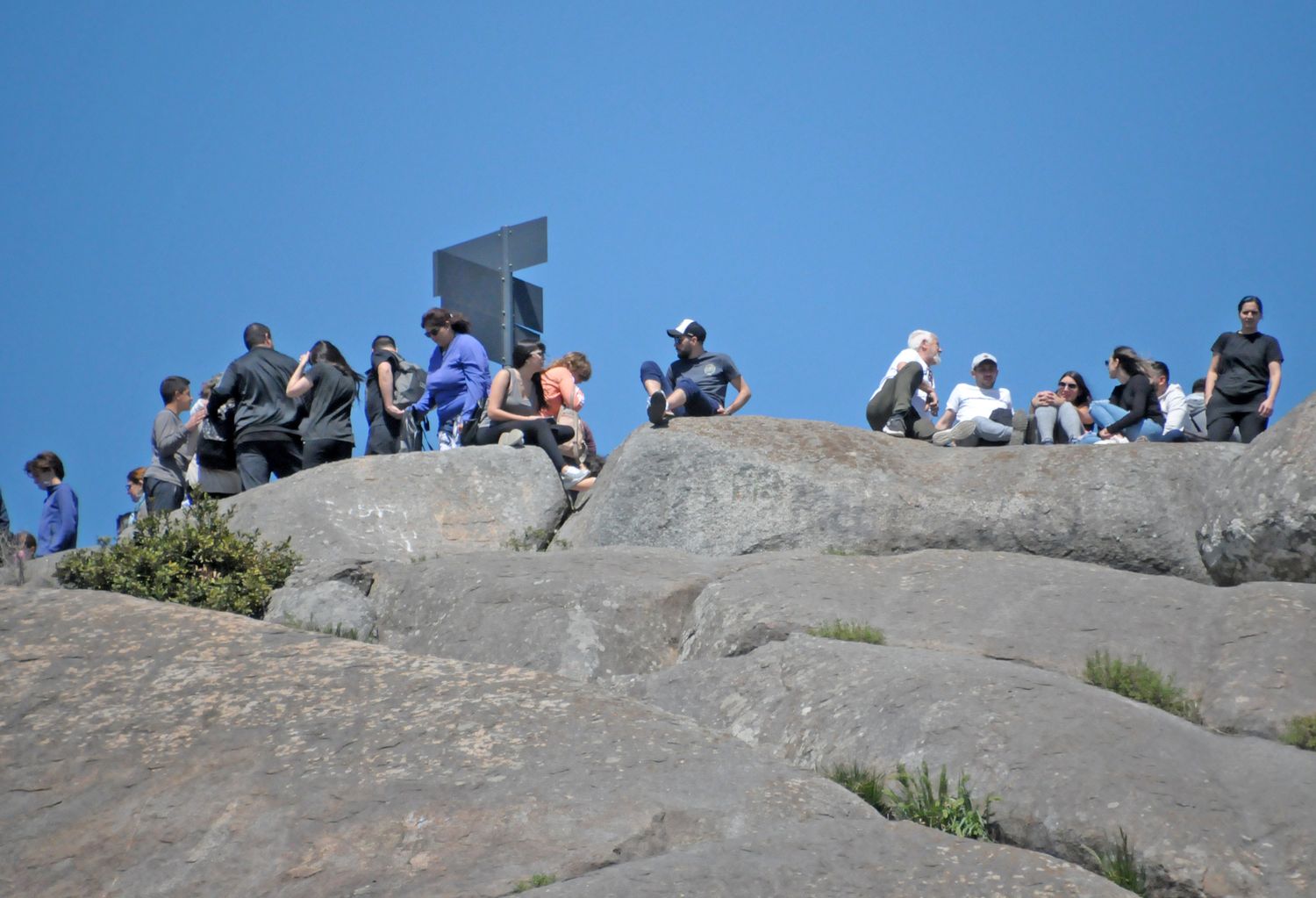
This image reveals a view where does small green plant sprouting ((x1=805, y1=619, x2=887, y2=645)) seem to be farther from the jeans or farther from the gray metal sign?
the jeans

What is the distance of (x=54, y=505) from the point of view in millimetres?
14773

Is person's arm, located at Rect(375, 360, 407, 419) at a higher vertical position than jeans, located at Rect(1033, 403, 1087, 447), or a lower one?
higher

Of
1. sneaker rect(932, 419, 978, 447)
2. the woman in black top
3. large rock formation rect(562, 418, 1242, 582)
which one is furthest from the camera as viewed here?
sneaker rect(932, 419, 978, 447)

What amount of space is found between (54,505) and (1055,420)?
997 cm

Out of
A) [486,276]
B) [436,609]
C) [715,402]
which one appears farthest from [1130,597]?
[486,276]

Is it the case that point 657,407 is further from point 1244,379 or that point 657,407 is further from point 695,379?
point 1244,379

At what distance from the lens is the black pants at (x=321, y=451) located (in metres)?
13.7

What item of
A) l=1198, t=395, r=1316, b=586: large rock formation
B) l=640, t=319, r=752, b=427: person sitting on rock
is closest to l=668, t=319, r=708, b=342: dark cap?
l=640, t=319, r=752, b=427: person sitting on rock

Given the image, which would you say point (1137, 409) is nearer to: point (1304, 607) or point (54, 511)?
point (1304, 607)

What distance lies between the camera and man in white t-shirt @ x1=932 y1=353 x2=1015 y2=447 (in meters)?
14.0

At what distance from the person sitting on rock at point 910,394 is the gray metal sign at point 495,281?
349 cm

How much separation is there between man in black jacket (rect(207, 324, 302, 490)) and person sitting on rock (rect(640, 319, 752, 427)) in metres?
3.36

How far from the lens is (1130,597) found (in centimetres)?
912

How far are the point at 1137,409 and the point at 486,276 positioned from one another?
246 inches
